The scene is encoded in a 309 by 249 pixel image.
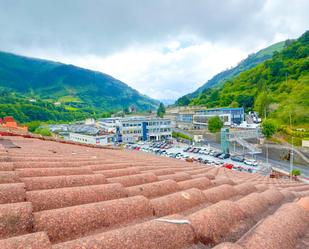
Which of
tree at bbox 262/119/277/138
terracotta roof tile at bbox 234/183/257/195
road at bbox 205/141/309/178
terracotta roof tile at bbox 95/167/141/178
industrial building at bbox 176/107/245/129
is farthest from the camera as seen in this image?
industrial building at bbox 176/107/245/129

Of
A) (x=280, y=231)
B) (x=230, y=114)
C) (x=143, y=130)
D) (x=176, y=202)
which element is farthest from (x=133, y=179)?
(x=230, y=114)

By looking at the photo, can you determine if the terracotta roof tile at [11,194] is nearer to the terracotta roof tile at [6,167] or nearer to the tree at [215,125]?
the terracotta roof tile at [6,167]

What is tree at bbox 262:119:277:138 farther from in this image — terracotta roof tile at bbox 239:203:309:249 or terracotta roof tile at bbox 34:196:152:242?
terracotta roof tile at bbox 34:196:152:242

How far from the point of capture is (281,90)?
65.1 metres

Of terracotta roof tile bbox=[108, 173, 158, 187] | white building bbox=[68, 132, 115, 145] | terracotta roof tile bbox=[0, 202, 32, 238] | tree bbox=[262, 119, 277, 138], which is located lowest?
white building bbox=[68, 132, 115, 145]

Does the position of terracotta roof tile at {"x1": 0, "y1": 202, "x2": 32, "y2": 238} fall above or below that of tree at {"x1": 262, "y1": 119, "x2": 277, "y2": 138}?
above

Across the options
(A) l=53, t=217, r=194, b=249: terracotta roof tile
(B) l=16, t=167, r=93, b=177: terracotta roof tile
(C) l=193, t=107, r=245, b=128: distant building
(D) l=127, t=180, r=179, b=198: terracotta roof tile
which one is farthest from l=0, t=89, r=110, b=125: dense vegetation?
(A) l=53, t=217, r=194, b=249: terracotta roof tile

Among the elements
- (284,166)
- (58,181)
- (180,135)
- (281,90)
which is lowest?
(284,166)

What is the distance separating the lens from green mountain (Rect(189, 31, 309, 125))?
1987 inches

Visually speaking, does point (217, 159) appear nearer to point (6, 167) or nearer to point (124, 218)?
point (6, 167)

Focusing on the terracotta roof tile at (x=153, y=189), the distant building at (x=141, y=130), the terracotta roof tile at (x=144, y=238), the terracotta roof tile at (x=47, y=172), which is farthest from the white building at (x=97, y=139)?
the terracotta roof tile at (x=144, y=238)

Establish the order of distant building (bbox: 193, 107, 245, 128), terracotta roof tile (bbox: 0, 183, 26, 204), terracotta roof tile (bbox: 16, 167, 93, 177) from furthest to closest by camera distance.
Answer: distant building (bbox: 193, 107, 245, 128) → terracotta roof tile (bbox: 16, 167, 93, 177) → terracotta roof tile (bbox: 0, 183, 26, 204)

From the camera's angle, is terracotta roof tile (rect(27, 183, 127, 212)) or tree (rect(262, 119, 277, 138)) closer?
terracotta roof tile (rect(27, 183, 127, 212))

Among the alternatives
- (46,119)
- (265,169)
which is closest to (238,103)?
(265,169)
